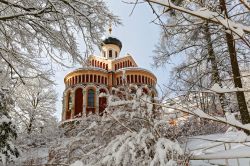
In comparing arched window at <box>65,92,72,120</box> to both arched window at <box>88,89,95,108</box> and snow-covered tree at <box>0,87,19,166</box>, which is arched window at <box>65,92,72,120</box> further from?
snow-covered tree at <box>0,87,19,166</box>

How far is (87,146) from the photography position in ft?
16.9

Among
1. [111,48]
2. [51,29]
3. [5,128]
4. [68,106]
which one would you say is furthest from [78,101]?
[51,29]

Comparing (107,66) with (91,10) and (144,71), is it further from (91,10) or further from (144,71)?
(91,10)

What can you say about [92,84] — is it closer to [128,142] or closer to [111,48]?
[111,48]

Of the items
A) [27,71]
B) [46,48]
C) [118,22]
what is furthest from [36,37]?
[118,22]

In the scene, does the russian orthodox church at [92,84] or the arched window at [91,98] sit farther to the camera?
the arched window at [91,98]

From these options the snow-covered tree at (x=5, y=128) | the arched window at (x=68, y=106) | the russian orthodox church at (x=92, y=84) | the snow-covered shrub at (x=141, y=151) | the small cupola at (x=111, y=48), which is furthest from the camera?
the small cupola at (x=111, y=48)

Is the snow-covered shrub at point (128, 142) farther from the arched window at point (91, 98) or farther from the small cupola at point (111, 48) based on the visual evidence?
the small cupola at point (111, 48)

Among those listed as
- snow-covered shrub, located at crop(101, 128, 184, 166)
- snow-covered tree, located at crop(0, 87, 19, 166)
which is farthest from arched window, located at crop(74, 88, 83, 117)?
snow-covered shrub, located at crop(101, 128, 184, 166)

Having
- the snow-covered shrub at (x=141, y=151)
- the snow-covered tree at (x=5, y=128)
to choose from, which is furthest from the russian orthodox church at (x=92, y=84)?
the snow-covered shrub at (x=141, y=151)

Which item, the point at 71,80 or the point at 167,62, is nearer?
the point at 167,62

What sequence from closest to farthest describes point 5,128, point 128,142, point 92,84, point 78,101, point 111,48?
point 128,142 < point 5,128 < point 78,101 < point 92,84 < point 111,48

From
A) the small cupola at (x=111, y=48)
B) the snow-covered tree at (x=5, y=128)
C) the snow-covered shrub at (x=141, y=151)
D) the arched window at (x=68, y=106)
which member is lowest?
the snow-covered shrub at (x=141, y=151)

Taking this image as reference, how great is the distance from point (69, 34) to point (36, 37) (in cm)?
73
